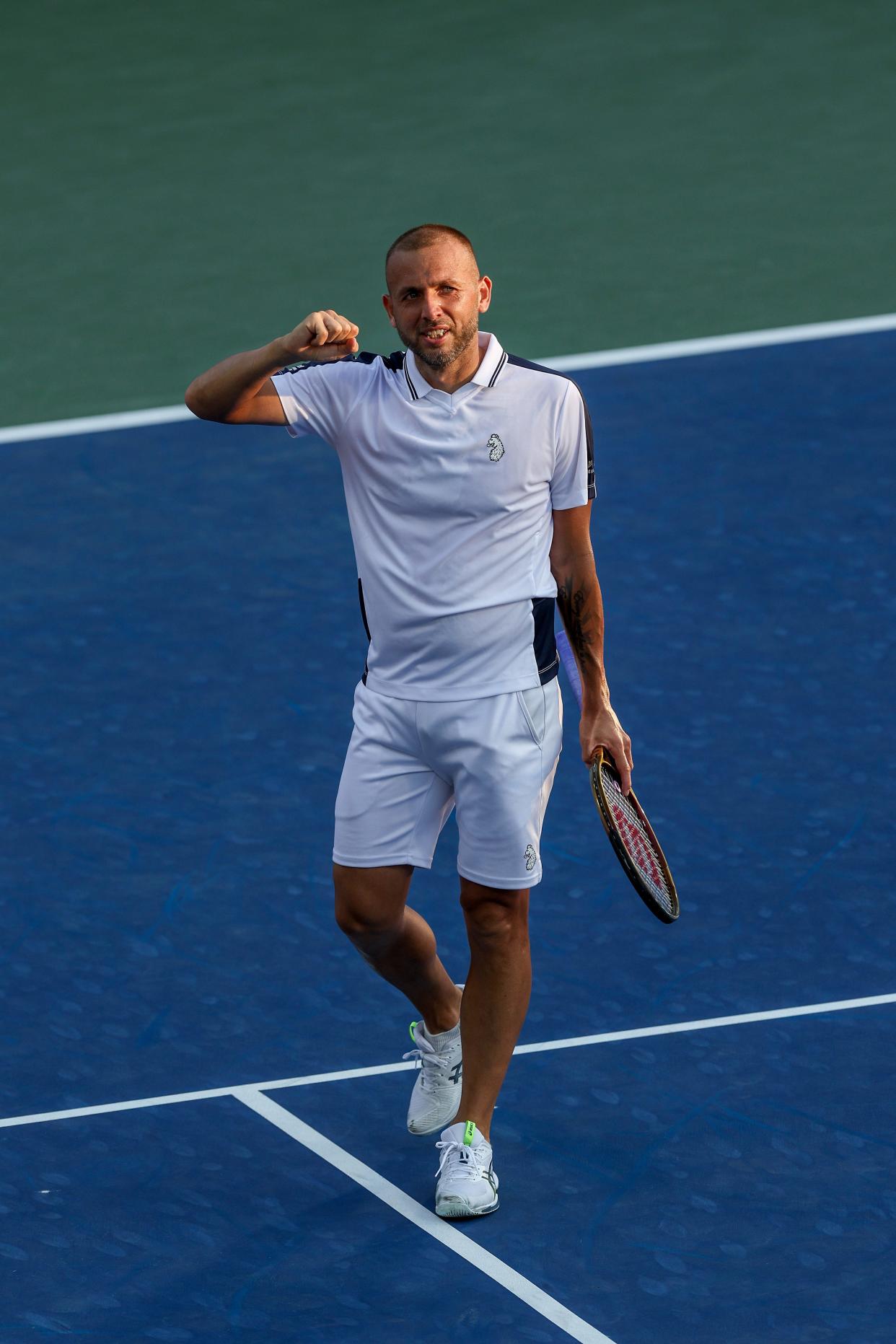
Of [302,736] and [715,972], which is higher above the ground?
[302,736]

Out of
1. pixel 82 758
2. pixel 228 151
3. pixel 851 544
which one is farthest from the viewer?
pixel 228 151

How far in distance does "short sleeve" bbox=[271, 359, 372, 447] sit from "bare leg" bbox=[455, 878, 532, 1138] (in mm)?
1061

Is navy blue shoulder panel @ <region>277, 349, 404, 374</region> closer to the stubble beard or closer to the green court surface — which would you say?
the stubble beard

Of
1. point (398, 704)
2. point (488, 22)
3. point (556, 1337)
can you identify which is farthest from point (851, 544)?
point (488, 22)

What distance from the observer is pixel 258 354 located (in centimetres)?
463

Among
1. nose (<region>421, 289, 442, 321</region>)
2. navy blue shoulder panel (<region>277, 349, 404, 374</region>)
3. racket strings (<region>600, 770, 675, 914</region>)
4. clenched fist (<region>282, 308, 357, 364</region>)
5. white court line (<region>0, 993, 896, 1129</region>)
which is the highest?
nose (<region>421, 289, 442, 321</region>)

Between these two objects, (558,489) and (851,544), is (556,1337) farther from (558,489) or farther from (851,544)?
(851,544)

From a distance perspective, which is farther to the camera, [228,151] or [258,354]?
[228,151]

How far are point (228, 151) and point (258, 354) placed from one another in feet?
26.9

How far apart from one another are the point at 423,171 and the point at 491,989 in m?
7.87

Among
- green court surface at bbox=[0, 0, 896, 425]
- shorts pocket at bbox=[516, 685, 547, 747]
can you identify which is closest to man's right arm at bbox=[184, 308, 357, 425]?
shorts pocket at bbox=[516, 685, 547, 747]

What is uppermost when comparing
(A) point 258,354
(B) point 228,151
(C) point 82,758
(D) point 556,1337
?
(B) point 228,151

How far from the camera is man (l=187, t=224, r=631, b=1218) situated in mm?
4691

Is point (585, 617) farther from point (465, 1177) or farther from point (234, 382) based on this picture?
point (465, 1177)
